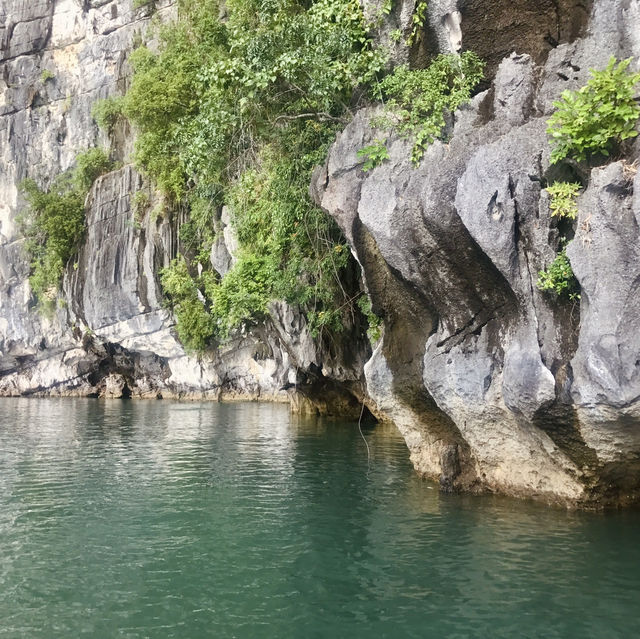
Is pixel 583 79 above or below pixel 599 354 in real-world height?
above

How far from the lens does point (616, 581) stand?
718cm

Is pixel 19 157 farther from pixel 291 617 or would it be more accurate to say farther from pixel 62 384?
pixel 291 617

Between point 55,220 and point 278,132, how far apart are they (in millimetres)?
25120

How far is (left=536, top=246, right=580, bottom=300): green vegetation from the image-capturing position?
30.2 ft

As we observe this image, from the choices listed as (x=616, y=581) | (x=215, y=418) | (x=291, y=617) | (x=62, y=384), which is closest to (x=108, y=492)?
(x=291, y=617)

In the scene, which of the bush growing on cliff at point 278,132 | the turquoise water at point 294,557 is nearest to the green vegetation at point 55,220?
the bush growing on cliff at point 278,132

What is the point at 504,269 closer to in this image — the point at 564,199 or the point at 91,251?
the point at 564,199

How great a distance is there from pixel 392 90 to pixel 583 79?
3.47m

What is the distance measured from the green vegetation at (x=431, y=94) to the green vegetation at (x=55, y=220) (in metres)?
29.3

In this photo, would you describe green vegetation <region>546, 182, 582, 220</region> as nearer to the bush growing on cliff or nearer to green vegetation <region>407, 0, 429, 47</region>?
green vegetation <region>407, 0, 429, 47</region>

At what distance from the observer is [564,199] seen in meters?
9.19

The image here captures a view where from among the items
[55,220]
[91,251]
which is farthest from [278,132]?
[55,220]

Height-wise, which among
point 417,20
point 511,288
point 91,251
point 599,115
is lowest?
point 511,288

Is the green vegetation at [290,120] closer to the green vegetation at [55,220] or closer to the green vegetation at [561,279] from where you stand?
the green vegetation at [561,279]
